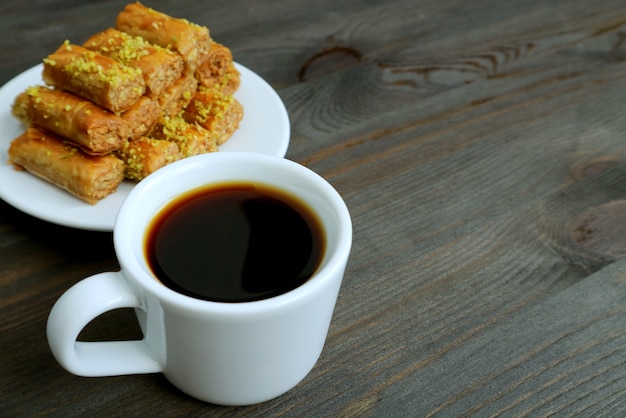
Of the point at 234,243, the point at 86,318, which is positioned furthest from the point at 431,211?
the point at 86,318

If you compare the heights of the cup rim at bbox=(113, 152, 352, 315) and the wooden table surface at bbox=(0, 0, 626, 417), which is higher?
the cup rim at bbox=(113, 152, 352, 315)

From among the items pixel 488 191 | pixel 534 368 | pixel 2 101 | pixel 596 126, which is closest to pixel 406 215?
pixel 488 191

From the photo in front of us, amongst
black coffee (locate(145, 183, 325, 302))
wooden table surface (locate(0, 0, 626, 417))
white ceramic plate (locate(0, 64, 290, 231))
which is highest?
black coffee (locate(145, 183, 325, 302))

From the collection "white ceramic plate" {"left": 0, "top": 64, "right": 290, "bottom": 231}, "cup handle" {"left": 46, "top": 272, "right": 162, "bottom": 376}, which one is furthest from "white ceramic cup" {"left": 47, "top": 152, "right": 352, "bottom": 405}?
"white ceramic plate" {"left": 0, "top": 64, "right": 290, "bottom": 231}

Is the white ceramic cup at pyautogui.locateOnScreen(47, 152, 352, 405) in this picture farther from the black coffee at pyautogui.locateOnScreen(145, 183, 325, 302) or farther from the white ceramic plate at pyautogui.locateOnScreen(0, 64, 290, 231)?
the white ceramic plate at pyautogui.locateOnScreen(0, 64, 290, 231)

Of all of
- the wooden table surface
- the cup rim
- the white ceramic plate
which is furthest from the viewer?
the white ceramic plate

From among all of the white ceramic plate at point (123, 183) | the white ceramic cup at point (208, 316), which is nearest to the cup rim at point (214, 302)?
the white ceramic cup at point (208, 316)

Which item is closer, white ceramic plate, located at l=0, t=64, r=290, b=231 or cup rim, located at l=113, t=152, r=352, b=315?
cup rim, located at l=113, t=152, r=352, b=315
